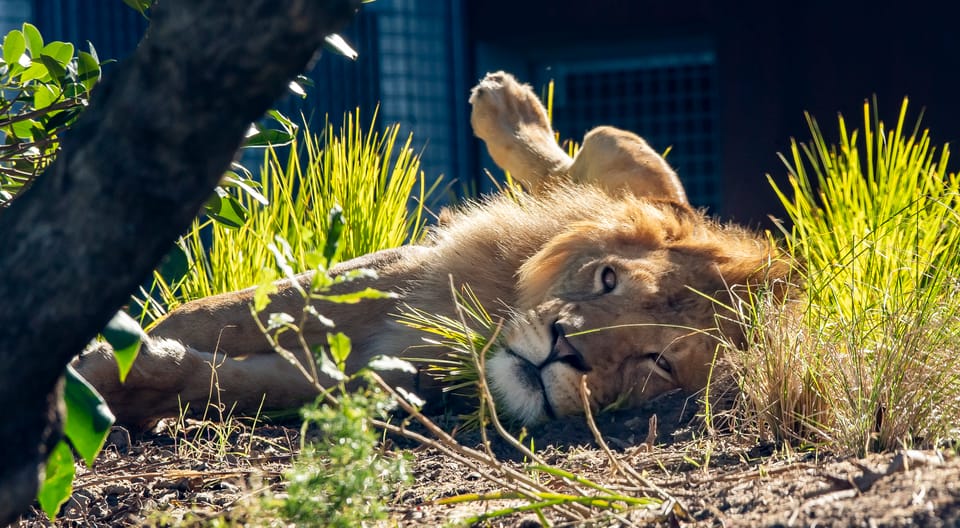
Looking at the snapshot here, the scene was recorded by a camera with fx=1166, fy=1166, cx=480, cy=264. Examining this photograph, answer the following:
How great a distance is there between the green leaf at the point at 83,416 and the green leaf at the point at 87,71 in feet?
2.27

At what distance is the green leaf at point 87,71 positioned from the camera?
2.10 m

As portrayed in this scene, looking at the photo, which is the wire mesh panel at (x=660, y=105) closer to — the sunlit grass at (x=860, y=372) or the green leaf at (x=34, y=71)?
the sunlit grass at (x=860, y=372)

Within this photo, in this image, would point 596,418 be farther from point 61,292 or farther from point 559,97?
point 559,97

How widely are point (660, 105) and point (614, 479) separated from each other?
559cm

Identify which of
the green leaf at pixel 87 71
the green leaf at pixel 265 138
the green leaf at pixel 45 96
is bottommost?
the green leaf at pixel 265 138

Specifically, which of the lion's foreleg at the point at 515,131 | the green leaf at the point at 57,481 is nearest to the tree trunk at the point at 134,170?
the green leaf at the point at 57,481

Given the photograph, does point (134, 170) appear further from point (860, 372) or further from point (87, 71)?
point (860, 372)

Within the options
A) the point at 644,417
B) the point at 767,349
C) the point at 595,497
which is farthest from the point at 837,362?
the point at 595,497

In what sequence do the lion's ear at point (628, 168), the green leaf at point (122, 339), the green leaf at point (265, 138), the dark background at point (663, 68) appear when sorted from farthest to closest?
the dark background at point (663, 68) → the lion's ear at point (628, 168) → the green leaf at point (265, 138) → the green leaf at point (122, 339)

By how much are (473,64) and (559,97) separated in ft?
2.12

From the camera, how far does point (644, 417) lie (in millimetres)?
2504

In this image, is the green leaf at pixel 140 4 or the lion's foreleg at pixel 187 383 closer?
the green leaf at pixel 140 4

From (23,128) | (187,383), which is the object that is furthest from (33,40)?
(187,383)

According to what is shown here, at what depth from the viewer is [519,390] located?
251 centimetres
